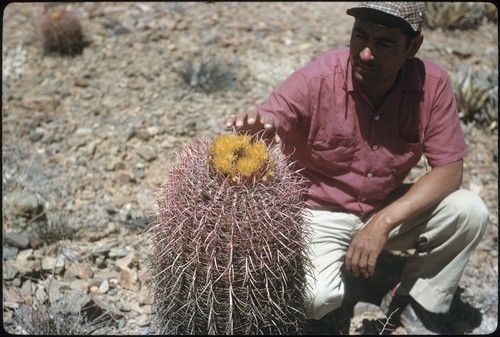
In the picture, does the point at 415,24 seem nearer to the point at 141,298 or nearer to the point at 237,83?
the point at 141,298

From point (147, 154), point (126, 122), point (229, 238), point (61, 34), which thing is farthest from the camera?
point (61, 34)

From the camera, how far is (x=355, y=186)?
9.32 feet

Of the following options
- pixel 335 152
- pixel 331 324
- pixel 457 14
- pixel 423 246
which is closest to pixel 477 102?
pixel 457 14

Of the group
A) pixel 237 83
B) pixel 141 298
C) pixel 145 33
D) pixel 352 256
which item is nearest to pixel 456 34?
pixel 237 83

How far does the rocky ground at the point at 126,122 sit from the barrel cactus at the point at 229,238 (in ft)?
1.70

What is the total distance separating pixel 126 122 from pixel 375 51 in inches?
90.0

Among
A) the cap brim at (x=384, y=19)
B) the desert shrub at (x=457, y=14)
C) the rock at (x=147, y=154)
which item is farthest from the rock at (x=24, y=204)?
the desert shrub at (x=457, y=14)

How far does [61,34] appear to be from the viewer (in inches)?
192

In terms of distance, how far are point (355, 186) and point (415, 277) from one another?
65cm

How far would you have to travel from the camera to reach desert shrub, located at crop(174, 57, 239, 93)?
4.61m

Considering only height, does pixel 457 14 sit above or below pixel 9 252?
above

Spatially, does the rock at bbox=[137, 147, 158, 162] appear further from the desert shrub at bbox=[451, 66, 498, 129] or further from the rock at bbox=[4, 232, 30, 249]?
the desert shrub at bbox=[451, 66, 498, 129]

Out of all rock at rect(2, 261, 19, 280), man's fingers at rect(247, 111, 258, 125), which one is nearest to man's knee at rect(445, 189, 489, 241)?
man's fingers at rect(247, 111, 258, 125)

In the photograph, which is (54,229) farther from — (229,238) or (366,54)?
(366,54)
